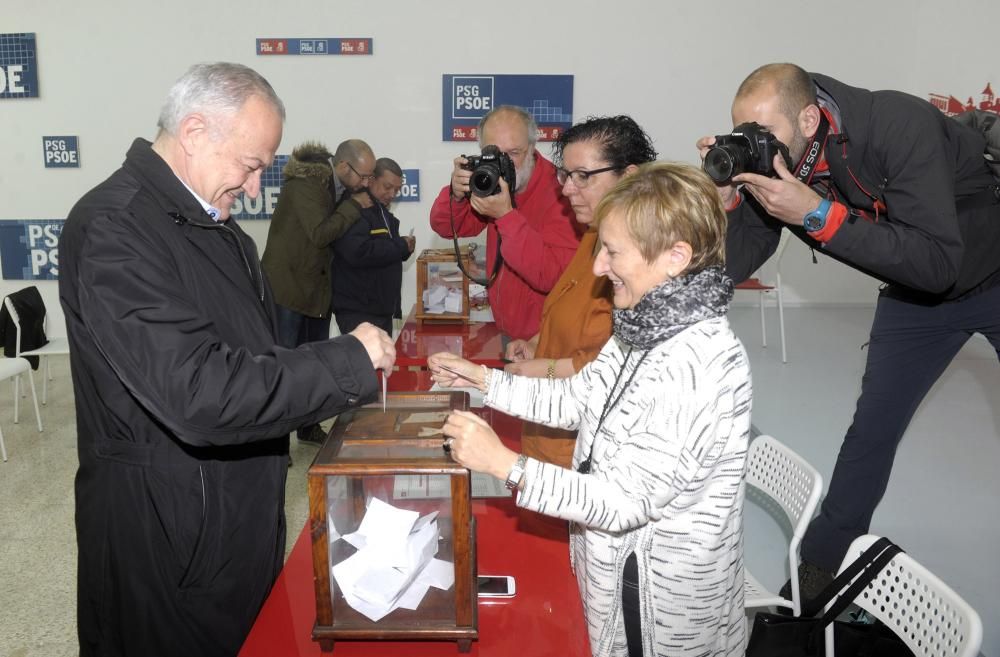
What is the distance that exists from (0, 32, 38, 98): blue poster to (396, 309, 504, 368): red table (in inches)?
179

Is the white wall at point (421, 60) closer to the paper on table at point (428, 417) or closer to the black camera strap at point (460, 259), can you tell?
the black camera strap at point (460, 259)

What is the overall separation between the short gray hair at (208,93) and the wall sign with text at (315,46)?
526 centimetres

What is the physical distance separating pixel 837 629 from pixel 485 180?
1596mm

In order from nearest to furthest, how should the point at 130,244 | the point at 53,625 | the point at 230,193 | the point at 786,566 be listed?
the point at 130,244, the point at 230,193, the point at 53,625, the point at 786,566

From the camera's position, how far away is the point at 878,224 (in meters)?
1.99

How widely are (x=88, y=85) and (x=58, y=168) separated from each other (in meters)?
0.72

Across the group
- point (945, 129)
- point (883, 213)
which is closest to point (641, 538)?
point (883, 213)

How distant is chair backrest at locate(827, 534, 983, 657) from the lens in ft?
4.47

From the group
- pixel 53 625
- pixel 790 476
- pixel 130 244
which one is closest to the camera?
pixel 130 244

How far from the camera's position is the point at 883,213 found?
2.19m

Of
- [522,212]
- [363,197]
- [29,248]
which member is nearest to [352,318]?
[363,197]

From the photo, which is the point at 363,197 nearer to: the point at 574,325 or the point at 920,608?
the point at 574,325

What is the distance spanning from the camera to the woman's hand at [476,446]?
1203 mm

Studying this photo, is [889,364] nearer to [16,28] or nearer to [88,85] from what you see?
[88,85]
